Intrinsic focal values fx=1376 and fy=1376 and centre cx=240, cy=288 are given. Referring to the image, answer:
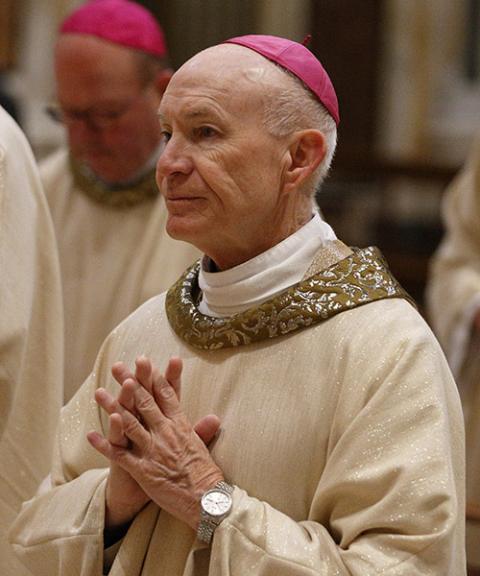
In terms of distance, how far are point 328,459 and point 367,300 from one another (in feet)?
1.10

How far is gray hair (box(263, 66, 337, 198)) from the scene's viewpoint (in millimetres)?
2797

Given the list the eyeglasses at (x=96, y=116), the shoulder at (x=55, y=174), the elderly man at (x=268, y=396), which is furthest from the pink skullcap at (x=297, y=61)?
the shoulder at (x=55, y=174)

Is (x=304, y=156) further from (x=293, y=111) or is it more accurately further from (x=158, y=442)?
(x=158, y=442)

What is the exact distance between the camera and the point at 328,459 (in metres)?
2.71

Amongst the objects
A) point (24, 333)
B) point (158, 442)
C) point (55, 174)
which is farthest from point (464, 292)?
point (158, 442)

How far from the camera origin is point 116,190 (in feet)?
16.5

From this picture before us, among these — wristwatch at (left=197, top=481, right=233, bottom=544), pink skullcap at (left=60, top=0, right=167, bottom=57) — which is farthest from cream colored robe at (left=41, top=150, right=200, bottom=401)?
wristwatch at (left=197, top=481, right=233, bottom=544)

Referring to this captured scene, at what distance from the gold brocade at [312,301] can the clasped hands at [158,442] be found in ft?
0.57

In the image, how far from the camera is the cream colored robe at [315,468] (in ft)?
8.55

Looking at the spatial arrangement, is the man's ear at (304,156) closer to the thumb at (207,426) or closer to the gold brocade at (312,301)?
the gold brocade at (312,301)

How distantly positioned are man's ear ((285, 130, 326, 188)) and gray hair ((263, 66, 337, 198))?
0.02m

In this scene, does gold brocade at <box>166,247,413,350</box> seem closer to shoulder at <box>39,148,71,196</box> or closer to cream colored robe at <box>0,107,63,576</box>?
cream colored robe at <box>0,107,63,576</box>

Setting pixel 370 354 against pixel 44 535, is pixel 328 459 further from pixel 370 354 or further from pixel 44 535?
pixel 44 535

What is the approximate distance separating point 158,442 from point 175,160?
576 mm
